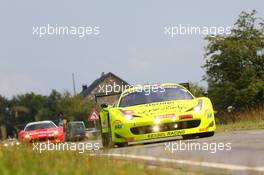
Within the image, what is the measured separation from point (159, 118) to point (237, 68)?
38.1 meters

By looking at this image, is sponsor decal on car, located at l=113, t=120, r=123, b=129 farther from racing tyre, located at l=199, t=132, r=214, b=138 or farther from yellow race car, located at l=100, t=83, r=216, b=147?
racing tyre, located at l=199, t=132, r=214, b=138

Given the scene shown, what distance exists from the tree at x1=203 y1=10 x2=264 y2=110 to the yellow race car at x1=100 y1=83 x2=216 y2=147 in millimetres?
34532

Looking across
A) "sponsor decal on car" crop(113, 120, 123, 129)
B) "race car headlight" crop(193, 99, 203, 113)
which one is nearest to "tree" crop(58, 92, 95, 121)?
"sponsor decal on car" crop(113, 120, 123, 129)

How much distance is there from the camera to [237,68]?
5231 centimetres

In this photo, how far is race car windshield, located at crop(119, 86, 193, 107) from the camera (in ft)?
52.7

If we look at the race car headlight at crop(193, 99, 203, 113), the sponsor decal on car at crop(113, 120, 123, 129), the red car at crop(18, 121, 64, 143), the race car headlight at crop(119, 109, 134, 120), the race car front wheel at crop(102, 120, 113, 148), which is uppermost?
the race car headlight at crop(193, 99, 203, 113)

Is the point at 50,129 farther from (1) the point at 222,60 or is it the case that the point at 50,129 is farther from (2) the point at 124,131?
(1) the point at 222,60

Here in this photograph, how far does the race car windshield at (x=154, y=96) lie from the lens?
633 inches

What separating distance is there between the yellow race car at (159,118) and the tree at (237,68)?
34532mm

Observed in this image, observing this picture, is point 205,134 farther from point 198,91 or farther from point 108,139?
point 198,91

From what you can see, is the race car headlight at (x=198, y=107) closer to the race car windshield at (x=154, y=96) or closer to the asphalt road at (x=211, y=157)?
the race car windshield at (x=154, y=96)

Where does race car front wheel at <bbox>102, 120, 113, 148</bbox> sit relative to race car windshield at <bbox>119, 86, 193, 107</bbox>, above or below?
below

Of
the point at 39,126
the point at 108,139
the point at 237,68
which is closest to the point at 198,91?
the point at 237,68

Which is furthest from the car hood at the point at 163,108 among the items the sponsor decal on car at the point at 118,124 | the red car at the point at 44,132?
the red car at the point at 44,132
